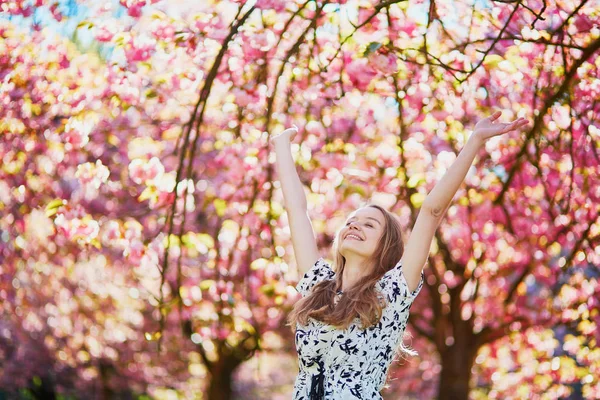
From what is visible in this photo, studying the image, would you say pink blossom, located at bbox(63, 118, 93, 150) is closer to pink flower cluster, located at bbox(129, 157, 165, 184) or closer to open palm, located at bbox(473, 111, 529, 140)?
pink flower cluster, located at bbox(129, 157, 165, 184)

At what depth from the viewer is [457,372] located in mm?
8133

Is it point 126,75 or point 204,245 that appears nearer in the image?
point 126,75

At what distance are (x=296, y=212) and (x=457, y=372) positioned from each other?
518 centimetres

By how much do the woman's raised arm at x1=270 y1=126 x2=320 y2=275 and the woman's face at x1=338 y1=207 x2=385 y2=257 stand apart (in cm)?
13

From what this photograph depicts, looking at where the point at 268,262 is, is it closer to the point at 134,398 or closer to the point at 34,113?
the point at 34,113

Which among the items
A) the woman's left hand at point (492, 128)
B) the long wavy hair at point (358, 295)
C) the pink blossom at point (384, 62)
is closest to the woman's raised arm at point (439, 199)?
the woman's left hand at point (492, 128)

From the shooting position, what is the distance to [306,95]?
5797 millimetres

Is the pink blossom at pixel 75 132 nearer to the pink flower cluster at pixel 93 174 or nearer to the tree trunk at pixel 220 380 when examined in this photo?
the pink flower cluster at pixel 93 174

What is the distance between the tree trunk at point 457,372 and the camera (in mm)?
8125

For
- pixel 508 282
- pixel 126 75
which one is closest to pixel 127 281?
pixel 508 282

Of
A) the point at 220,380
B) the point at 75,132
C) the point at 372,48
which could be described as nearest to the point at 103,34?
the point at 75,132

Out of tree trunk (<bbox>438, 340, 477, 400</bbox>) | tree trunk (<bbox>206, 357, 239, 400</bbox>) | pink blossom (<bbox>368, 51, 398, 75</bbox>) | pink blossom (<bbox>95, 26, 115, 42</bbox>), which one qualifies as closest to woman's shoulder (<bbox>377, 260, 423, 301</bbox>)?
pink blossom (<bbox>368, 51, 398, 75</bbox>)

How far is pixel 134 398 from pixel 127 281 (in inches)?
237

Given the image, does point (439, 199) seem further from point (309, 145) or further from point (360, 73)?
point (309, 145)
